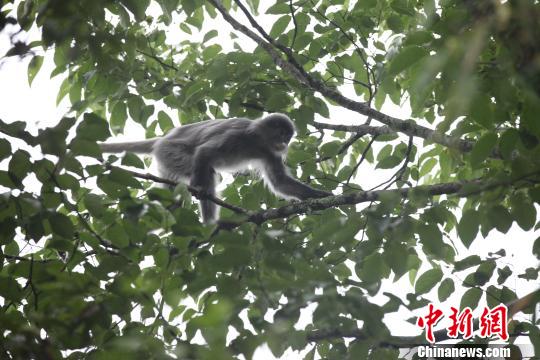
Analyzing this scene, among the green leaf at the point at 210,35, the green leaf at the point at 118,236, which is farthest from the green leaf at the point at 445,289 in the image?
the green leaf at the point at 210,35

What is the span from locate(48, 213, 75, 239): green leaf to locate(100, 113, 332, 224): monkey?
3308mm

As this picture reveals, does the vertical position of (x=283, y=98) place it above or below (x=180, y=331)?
above

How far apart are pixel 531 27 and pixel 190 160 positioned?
17.5ft

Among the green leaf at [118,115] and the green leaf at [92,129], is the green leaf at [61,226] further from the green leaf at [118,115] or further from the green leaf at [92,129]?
the green leaf at [118,115]

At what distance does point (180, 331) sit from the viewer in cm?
262

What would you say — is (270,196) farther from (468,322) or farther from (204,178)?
(468,322)

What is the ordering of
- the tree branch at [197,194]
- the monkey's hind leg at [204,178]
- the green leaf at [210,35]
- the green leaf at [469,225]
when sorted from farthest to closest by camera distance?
the monkey's hind leg at [204,178] → the green leaf at [210,35] → the tree branch at [197,194] → the green leaf at [469,225]

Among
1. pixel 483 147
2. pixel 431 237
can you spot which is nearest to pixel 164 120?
pixel 431 237

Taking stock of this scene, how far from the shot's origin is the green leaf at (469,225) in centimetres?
230

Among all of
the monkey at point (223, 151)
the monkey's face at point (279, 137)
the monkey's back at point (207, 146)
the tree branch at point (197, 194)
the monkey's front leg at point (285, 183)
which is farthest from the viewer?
the monkey's face at point (279, 137)

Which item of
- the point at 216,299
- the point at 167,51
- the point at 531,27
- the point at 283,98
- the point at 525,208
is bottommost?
the point at 531,27

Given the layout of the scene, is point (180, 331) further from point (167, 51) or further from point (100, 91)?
point (167, 51)

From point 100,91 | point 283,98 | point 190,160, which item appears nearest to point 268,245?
point 283,98

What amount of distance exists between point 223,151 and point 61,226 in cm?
390
